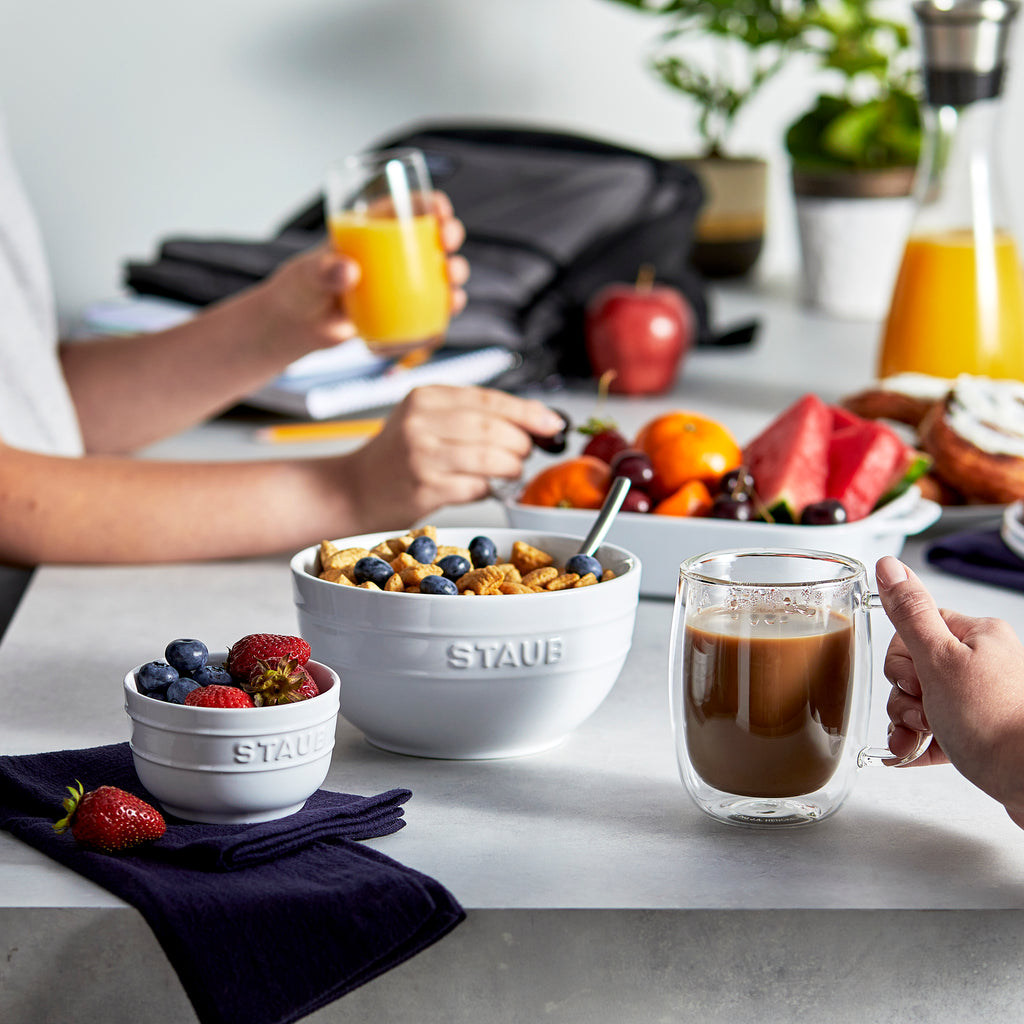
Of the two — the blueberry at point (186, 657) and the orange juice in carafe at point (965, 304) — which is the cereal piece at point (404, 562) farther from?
the orange juice in carafe at point (965, 304)

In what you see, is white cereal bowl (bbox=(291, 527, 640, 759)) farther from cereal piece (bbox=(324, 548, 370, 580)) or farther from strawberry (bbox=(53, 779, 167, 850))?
strawberry (bbox=(53, 779, 167, 850))

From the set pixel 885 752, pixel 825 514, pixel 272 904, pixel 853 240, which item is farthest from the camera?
pixel 853 240

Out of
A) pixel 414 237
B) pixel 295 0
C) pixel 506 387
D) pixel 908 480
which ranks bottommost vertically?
pixel 506 387

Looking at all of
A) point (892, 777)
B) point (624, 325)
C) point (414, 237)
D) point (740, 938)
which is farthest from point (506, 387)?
point (740, 938)

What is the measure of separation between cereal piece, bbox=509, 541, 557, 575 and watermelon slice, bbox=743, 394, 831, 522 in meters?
0.30

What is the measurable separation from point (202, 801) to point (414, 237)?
0.95 m

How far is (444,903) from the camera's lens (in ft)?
1.95

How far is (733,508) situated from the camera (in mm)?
1062

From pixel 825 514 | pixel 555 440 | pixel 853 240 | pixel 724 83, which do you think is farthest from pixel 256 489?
pixel 724 83

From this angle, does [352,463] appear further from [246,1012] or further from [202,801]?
[246,1012]

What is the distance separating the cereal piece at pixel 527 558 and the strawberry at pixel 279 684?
187mm

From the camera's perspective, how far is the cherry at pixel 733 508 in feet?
3.49

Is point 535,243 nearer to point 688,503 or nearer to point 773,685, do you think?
point 688,503

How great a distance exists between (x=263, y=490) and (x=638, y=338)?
800 mm
